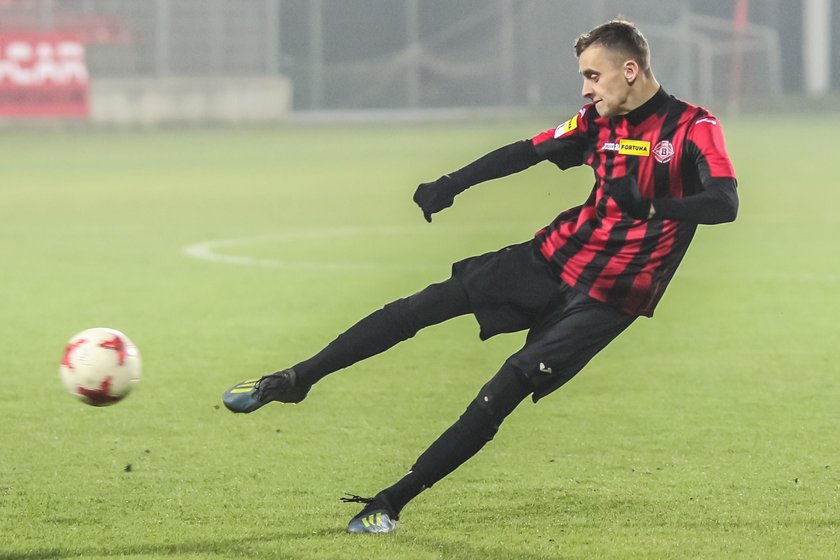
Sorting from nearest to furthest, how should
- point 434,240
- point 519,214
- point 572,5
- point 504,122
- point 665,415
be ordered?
point 665,415
point 434,240
point 519,214
point 504,122
point 572,5

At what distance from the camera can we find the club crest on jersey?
4.93 m

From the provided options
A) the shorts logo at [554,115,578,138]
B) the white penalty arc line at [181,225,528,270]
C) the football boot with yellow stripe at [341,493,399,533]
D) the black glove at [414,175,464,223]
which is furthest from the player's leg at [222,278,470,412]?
the white penalty arc line at [181,225,528,270]

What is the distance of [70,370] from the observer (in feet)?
18.1

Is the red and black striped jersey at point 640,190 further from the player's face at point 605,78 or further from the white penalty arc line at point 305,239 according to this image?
the white penalty arc line at point 305,239

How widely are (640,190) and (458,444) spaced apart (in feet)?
3.35

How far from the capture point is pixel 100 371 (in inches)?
216

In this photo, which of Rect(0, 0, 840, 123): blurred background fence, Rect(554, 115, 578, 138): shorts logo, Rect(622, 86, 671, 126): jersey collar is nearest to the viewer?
Rect(622, 86, 671, 126): jersey collar

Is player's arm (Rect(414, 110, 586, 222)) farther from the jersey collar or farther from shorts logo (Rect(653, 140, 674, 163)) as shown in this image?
shorts logo (Rect(653, 140, 674, 163))

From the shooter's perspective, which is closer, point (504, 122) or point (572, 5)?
point (504, 122)

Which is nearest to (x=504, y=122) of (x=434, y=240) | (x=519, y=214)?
(x=519, y=214)

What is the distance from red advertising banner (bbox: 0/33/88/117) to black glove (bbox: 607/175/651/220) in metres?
32.5

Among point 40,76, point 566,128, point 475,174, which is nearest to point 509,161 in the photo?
point 475,174

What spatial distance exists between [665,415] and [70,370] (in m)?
2.75

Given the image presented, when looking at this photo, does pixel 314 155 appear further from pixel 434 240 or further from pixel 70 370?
pixel 70 370
